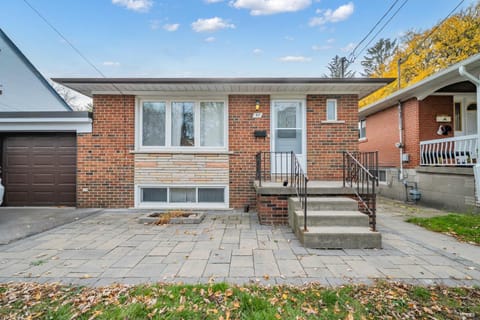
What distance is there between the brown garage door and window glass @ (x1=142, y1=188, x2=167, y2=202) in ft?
6.72

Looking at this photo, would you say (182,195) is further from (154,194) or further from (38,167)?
(38,167)

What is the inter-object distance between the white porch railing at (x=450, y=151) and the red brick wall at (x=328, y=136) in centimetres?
298

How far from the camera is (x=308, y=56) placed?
1496 cm

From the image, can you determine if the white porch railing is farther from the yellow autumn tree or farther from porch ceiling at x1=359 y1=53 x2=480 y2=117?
the yellow autumn tree

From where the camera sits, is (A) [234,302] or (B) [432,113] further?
(B) [432,113]

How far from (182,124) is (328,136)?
4.07 meters

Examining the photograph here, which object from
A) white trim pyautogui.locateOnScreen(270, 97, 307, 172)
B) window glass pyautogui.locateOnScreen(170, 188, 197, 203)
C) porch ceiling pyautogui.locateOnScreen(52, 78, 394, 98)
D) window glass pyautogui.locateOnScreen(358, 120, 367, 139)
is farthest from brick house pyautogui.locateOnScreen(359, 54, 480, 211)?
window glass pyautogui.locateOnScreen(170, 188, 197, 203)

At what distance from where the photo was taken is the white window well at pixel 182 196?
20.7 ft

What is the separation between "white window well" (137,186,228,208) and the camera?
632cm

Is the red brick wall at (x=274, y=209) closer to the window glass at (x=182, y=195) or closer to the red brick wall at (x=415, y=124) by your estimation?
the window glass at (x=182, y=195)

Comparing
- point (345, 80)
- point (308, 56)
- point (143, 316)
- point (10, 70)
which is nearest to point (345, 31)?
point (308, 56)

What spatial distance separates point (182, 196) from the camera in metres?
6.39

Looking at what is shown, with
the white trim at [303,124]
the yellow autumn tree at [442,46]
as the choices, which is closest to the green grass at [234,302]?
the white trim at [303,124]

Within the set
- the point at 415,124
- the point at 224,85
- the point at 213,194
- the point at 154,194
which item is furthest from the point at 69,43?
the point at 415,124
